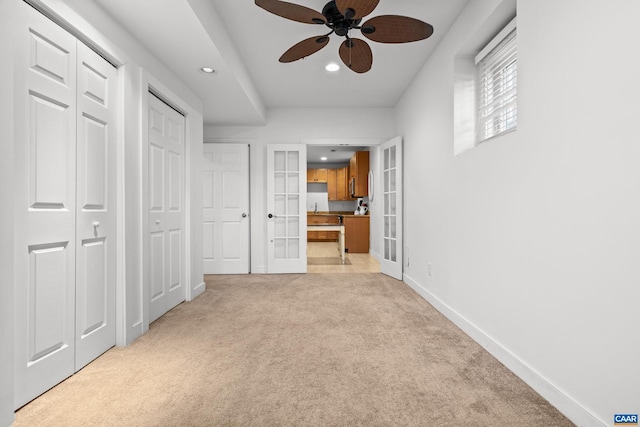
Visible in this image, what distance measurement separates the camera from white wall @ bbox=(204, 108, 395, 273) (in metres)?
5.10

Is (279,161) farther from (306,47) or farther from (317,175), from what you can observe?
(317,175)

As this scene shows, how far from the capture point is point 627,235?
1.22m

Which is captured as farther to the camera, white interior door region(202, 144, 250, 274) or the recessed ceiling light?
white interior door region(202, 144, 250, 274)

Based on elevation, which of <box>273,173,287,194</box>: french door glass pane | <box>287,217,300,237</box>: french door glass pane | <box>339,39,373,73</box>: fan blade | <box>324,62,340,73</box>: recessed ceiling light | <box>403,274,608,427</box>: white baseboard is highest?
<box>324,62,340,73</box>: recessed ceiling light

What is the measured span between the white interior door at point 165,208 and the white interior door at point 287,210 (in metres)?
1.77

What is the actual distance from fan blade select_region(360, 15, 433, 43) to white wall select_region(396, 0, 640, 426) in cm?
53

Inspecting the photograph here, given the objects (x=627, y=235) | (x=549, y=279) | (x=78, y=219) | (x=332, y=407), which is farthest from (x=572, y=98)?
(x=78, y=219)

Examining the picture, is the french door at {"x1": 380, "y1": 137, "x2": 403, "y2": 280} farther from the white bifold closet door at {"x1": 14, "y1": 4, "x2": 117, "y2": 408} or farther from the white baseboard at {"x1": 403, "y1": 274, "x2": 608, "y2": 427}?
the white bifold closet door at {"x1": 14, "y1": 4, "x2": 117, "y2": 408}

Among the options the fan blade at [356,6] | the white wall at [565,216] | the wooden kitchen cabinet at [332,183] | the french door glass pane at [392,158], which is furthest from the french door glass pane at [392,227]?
the wooden kitchen cabinet at [332,183]

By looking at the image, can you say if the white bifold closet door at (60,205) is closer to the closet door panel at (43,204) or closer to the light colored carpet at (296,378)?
the closet door panel at (43,204)

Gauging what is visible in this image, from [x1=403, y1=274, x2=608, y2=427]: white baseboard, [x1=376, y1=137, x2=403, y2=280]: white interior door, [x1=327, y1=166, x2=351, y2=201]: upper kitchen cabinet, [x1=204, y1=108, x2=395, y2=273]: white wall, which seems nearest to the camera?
[x1=403, y1=274, x2=608, y2=427]: white baseboard

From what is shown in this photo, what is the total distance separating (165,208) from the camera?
3.03 m

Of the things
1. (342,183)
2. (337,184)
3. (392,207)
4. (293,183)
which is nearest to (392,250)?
(392,207)

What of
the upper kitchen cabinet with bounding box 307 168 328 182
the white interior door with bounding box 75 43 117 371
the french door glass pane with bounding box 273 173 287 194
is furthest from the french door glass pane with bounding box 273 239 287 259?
the upper kitchen cabinet with bounding box 307 168 328 182
